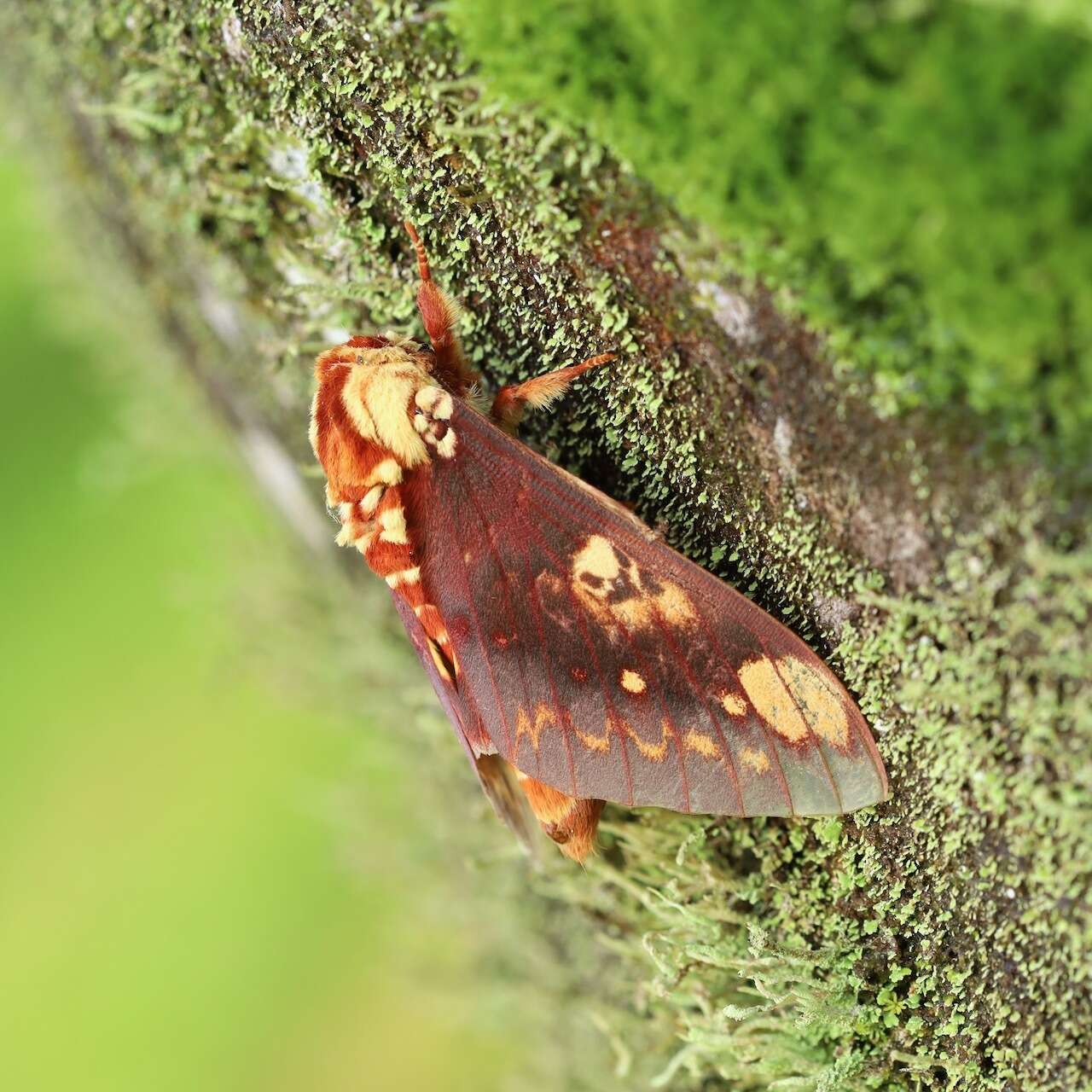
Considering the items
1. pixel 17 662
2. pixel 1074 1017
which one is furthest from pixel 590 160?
pixel 17 662

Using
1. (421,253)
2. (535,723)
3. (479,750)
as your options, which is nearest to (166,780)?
(479,750)

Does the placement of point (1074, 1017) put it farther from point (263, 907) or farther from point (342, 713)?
point (263, 907)

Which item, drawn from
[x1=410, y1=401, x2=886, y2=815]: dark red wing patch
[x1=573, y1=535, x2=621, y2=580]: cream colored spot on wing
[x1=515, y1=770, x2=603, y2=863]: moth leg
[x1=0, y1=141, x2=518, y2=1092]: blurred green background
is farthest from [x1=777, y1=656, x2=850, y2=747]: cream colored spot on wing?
[x1=0, y1=141, x2=518, y2=1092]: blurred green background

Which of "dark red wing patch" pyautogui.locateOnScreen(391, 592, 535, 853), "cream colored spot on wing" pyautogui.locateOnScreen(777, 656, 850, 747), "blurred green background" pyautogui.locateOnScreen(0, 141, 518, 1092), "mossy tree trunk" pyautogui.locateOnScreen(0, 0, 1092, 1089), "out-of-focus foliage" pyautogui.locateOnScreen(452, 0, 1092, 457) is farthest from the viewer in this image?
"blurred green background" pyautogui.locateOnScreen(0, 141, 518, 1092)

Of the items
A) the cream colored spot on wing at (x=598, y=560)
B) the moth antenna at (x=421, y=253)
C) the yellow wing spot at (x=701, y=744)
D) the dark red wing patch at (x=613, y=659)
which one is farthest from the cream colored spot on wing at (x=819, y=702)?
the moth antenna at (x=421, y=253)

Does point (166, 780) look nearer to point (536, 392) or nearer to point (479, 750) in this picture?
point (479, 750)

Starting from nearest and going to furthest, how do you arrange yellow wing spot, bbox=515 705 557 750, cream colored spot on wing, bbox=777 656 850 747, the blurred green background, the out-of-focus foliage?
1. the out-of-focus foliage
2. cream colored spot on wing, bbox=777 656 850 747
3. yellow wing spot, bbox=515 705 557 750
4. the blurred green background

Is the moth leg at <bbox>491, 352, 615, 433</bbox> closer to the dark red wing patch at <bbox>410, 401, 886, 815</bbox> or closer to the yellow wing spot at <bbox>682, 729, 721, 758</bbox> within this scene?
the dark red wing patch at <bbox>410, 401, 886, 815</bbox>
